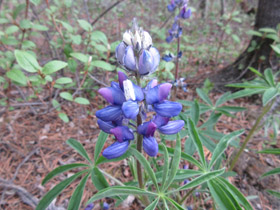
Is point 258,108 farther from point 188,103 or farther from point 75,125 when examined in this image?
point 75,125

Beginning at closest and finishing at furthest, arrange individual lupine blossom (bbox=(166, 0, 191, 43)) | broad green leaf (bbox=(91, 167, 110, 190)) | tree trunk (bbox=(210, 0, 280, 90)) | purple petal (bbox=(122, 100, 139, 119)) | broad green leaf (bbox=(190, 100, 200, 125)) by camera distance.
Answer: purple petal (bbox=(122, 100, 139, 119)) → broad green leaf (bbox=(91, 167, 110, 190)) → broad green leaf (bbox=(190, 100, 200, 125)) → individual lupine blossom (bbox=(166, 0, 191, 43)) → tree trunk (bbox=(210, 0, 280, 90))

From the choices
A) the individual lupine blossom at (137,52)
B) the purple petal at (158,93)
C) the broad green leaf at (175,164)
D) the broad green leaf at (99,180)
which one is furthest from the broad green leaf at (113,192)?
the individual lupine blossom at (137,52)

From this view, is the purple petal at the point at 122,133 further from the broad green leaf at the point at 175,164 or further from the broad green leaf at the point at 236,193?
the broad green leaf at the point at 236,193

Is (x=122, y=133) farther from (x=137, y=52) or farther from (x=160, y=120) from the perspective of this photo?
(x=137, y=52)

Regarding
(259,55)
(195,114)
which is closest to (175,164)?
(195,114)

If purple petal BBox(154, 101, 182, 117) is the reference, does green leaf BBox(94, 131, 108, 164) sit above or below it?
below

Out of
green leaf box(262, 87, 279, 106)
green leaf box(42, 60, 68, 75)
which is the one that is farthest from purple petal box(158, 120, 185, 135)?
green leaf box(42, 60, 68, 75)

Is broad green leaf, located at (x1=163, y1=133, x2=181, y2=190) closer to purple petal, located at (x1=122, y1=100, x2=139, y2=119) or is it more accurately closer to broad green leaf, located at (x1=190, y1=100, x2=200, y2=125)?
purple petal, located at (x1=122, y1=100, x2=139, y2=119)
